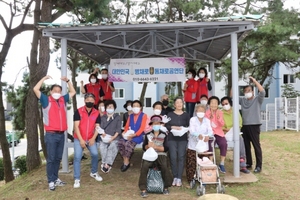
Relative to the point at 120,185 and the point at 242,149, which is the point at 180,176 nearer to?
the point at 120,185

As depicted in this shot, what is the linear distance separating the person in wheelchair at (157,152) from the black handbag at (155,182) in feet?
0.22

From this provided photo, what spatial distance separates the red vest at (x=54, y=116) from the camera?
5672 mm

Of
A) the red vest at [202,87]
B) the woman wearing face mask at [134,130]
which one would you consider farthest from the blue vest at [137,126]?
the red vest at [202,87]

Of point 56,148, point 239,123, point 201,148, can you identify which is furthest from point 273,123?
point 56,148

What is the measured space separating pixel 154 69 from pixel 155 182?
338 centimetres

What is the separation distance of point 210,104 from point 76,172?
2852 millimetres

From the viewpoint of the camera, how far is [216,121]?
250 inches

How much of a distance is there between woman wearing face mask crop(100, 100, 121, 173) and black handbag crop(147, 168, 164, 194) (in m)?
1.10

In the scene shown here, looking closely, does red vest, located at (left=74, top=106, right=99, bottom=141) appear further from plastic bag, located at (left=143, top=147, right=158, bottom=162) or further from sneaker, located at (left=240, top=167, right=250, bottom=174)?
sneaker, located at (left=240, top=167, right=250, bottom=174)

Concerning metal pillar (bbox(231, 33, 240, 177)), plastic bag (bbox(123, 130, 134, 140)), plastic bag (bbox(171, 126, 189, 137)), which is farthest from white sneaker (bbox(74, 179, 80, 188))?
metal pillar (bbox(231, 33, 240, 177))

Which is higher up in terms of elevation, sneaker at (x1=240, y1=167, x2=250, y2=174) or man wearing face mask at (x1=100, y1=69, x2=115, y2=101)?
man wearing face mask at (x1=100, y1=69, x2=115, y2=101)

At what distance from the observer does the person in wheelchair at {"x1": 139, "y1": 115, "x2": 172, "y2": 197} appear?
5582 millimetres

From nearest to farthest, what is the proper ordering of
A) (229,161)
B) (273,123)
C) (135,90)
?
(229,161)
(273,123)
(135,90)

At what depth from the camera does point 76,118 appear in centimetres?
590
